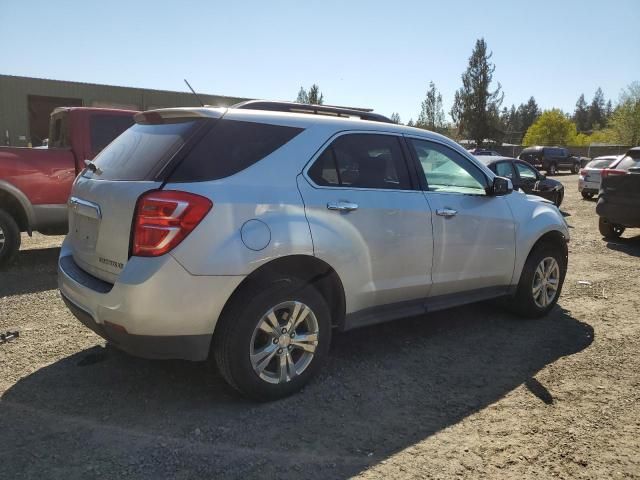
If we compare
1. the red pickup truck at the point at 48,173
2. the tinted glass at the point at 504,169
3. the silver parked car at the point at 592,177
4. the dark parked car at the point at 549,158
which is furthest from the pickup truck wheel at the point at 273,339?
the dark parked car at the point at 549,158

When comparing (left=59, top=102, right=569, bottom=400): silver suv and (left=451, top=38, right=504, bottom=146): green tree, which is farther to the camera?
(left=451, top=38, right=504, bottom=146): green tree

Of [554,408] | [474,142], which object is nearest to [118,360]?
[554,408]

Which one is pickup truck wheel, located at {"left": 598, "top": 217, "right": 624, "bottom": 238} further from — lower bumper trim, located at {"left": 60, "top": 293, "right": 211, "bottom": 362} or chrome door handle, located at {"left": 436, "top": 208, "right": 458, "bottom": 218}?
lower bumper trim, located at {"left": 60, "top": 293, "right": 211, "bottom": 362}

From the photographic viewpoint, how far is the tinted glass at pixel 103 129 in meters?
6.88

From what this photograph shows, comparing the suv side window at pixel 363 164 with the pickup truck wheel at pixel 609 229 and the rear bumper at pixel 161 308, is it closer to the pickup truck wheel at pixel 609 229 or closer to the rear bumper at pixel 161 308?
the rear bumper at pixel 161 308

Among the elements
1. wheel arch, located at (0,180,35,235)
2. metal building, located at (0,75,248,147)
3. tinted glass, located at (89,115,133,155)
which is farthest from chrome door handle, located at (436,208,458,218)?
metal building, located at (0,75,248,147)

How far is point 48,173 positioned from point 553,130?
86.3 meters

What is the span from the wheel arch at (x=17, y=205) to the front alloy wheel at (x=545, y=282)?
582cm

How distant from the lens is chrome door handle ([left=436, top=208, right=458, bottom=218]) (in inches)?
159

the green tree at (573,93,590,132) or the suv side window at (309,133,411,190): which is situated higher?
the green tree at (573,93,590,132)

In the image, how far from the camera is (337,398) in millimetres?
3387

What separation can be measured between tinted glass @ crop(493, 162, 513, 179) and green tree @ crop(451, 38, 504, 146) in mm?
51525

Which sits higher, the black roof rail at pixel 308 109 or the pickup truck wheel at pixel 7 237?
the black roof rail at pixel 308 109

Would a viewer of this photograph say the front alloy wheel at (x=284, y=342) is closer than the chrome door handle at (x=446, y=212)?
Yes
